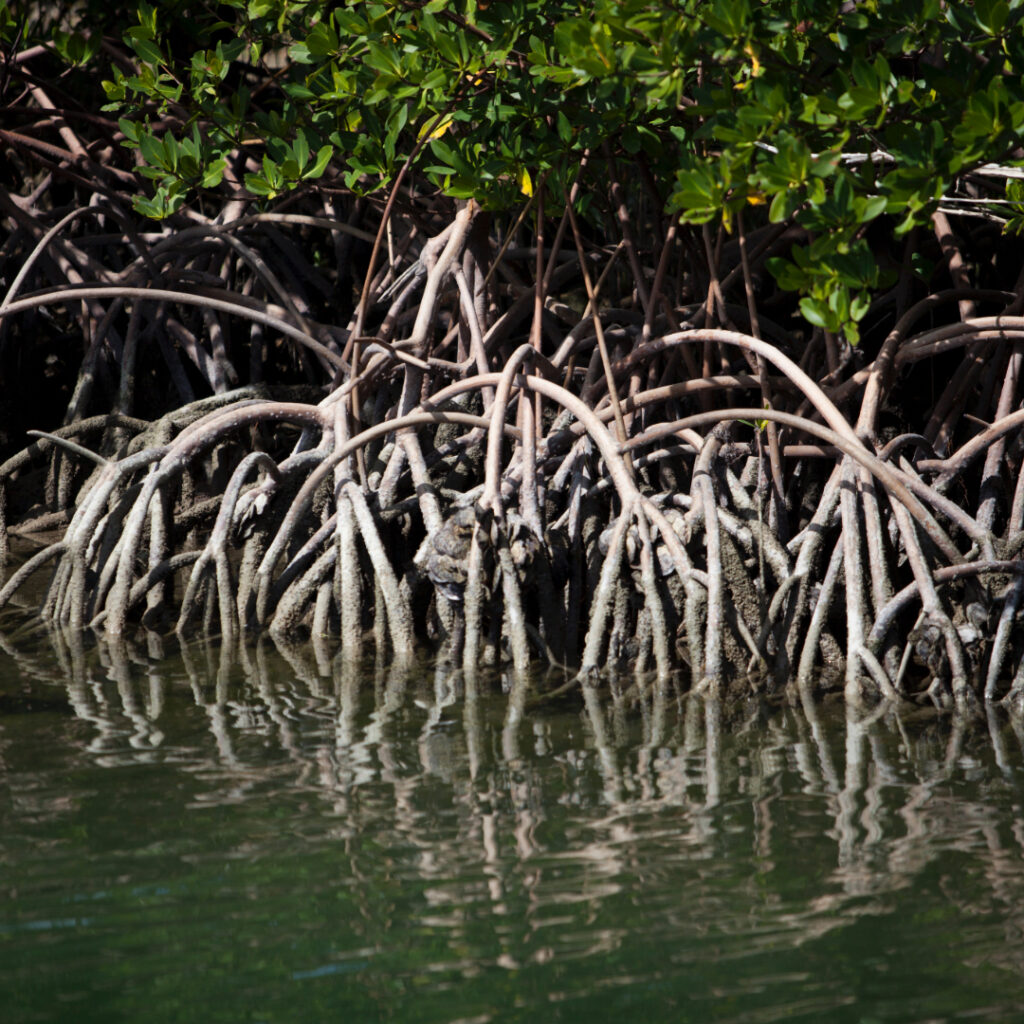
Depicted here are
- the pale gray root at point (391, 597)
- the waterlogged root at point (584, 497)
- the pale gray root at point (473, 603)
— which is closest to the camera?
the waterlogged root at point (584, 497)

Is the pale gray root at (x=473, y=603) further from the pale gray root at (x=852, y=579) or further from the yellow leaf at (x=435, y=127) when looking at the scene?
the yellow leaf at (x=435, y=127)

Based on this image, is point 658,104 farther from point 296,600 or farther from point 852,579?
point 296,600

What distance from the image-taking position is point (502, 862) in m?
2.85

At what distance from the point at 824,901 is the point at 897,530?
2.21 meters

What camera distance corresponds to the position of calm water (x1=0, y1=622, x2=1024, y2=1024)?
7.57 feet

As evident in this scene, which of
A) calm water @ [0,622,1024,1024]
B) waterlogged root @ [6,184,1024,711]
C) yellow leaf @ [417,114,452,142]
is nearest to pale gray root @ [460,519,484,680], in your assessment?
waterlogged root @ [6,184,1024,711]

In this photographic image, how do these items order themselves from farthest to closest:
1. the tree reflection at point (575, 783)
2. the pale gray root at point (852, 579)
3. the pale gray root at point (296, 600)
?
the pale gray root at point (296, 600) < the pale gray root at point (852, 579) < the tree reflection at point (575, 783)

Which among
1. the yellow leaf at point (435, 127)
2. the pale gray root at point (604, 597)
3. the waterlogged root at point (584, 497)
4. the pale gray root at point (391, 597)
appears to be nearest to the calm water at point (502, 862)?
the pale gray root at point (604, 597)

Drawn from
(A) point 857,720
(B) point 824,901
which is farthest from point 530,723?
(B) point 824,901

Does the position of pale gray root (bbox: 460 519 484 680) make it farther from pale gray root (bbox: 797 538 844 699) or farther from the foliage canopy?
the foliage canopy

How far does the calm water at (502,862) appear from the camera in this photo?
231 cm

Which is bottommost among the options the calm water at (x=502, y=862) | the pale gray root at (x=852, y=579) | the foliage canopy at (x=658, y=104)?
the calm water at (x=502, y=862)

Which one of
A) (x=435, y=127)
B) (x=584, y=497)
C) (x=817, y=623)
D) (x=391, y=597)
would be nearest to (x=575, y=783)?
(x=817, y=623)

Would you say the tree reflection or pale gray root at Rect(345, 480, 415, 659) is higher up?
pale gray root at Rect(345, 480, 415, 659)
